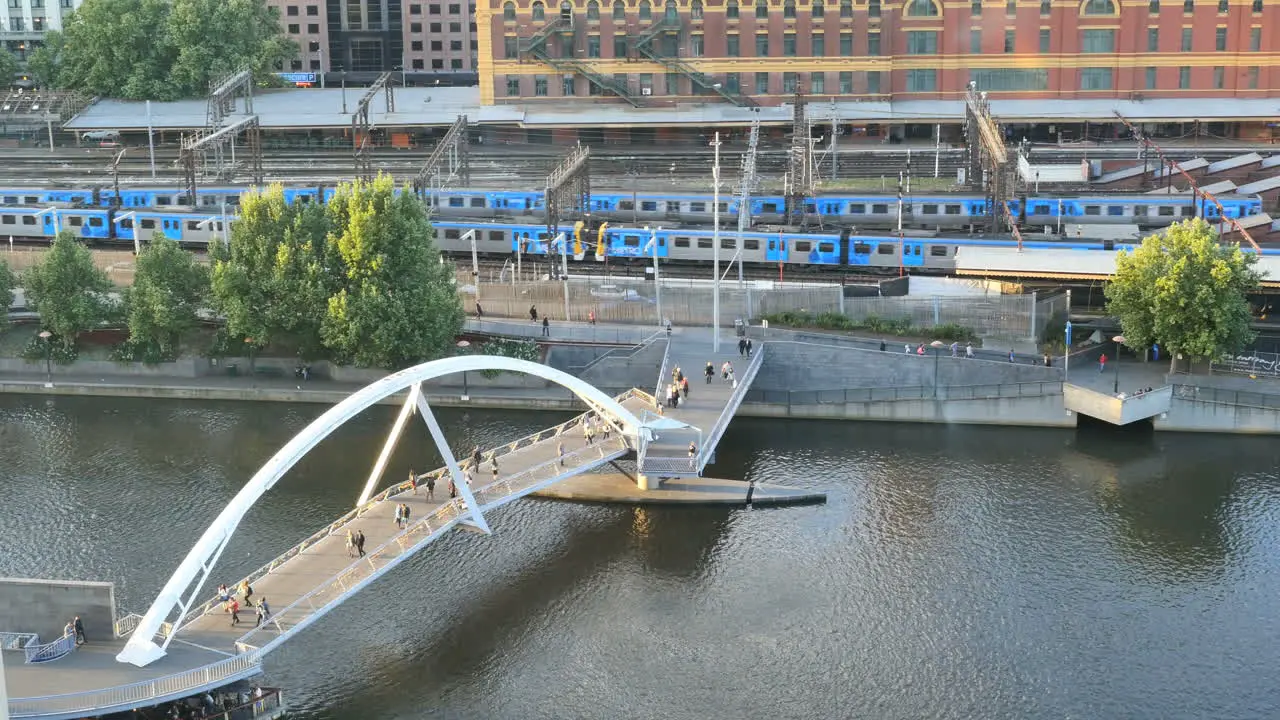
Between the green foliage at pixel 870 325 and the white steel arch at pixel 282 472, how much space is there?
18064mm

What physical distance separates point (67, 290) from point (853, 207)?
4572cm

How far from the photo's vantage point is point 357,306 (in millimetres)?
68438

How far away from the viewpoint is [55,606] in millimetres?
41406

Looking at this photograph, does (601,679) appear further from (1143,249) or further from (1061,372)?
(1143,249)

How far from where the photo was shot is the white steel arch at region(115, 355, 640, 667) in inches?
1570

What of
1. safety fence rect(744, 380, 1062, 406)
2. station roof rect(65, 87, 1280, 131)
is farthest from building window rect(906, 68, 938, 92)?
safety fence rect(744, 380, 1062, 406)

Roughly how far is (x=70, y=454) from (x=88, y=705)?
2708 cm

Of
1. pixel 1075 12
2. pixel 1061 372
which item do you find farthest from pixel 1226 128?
pixel 1061 372

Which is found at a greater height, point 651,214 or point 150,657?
point 651,214

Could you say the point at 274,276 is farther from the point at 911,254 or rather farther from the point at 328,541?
the point at 911,254

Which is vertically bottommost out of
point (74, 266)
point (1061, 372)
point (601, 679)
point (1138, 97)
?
point (601, 679)

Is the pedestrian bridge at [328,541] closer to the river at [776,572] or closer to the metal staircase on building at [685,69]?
the river at [776,572]

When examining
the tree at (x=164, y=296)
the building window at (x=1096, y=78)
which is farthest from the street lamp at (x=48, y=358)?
the building window at (x=1096, y=78)

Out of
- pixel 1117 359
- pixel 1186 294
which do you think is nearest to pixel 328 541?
pixel 1117 359
